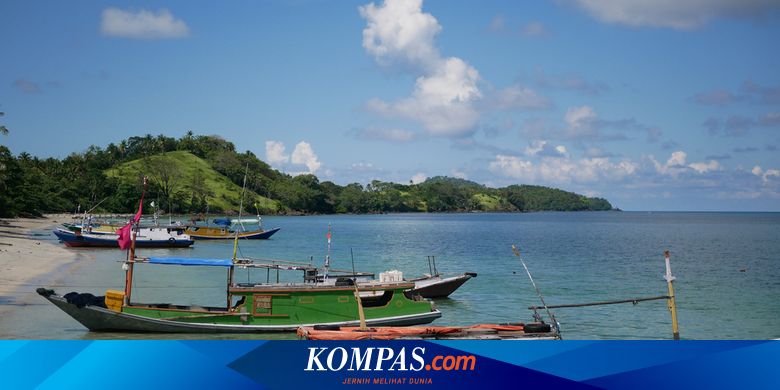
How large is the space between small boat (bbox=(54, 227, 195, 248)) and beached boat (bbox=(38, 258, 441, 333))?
44.3 m

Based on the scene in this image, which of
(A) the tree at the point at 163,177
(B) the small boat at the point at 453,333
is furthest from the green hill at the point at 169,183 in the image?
(B) the small boat at the point at 453,333

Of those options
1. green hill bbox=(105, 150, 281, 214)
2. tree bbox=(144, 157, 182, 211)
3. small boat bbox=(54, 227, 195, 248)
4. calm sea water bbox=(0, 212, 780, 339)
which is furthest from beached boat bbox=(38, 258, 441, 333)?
tree bbox=(144, 157, 182, 211)

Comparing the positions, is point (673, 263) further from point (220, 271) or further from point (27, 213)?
point (27, 213)

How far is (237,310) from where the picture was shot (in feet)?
83.7

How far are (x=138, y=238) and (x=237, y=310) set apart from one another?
4820 centimetres

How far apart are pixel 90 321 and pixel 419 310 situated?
12.6m

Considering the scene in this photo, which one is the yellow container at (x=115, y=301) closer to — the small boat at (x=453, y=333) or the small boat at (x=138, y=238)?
the small boat at (x=453, y=333)

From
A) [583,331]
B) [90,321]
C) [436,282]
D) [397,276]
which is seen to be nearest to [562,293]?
[436,282]

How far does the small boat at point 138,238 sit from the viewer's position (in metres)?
65.2

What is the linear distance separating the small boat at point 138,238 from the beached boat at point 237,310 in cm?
4429

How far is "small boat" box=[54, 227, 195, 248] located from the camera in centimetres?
6519

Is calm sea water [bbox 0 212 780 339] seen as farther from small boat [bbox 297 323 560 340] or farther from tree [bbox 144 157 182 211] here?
tree [bbox 144 157 182 211]

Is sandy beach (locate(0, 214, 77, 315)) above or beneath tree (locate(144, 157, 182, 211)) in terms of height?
beneath

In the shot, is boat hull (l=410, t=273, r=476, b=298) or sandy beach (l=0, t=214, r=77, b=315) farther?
boat hull (l=410, t=273, r=476, b=298)
